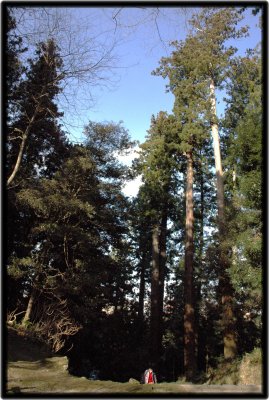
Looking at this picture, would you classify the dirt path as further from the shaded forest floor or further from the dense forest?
the dense forest

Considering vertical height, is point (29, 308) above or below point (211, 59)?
below

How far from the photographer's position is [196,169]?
2038cm

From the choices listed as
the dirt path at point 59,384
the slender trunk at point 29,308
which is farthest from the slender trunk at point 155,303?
the dirt path at point 59,384

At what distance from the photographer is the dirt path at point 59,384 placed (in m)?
→ 4.62

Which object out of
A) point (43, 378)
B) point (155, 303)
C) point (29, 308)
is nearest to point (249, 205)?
point (43, 378)

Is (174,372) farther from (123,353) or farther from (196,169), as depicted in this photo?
(196,169)

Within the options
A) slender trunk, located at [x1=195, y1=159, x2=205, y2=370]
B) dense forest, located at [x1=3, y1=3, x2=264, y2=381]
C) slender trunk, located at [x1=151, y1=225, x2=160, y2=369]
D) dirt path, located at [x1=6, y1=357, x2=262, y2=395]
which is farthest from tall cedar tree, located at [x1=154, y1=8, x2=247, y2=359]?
dirt path, located at [x1=6, y1=357, x2=262, y2=395]

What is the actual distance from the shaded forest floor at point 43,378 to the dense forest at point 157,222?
1683 millimetres

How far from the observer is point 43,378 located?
7.01 metres

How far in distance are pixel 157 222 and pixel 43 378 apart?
622 inches

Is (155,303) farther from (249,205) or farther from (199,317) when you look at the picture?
(249,205)

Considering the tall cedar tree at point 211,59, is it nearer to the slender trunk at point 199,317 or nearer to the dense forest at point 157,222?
the dense forest at point 157,222

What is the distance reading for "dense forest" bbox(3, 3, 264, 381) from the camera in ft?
41.9

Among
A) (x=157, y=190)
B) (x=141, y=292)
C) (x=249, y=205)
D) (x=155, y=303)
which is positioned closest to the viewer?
(x=249, y=205)
